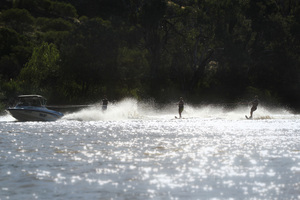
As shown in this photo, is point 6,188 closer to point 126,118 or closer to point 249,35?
point 126,118

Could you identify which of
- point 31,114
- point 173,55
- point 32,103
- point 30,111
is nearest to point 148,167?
point 30,111

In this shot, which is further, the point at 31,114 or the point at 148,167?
the point at 31,114

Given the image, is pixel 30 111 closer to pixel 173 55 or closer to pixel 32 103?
pixel 32 103

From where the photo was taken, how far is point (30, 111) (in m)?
39.7

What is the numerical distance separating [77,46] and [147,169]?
4822 cm

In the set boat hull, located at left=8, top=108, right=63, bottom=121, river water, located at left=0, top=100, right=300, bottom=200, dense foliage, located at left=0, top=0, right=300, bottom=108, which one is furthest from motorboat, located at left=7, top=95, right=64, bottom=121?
dense foliage, located at left=0, top=0, right=300, bottom=108

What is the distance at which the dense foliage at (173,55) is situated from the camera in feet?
204

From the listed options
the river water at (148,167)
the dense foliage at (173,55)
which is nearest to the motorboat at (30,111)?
the river water at (148,167)

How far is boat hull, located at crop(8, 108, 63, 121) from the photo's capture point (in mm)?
39438

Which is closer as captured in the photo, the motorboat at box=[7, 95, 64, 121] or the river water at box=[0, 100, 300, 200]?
the river water at box=[0, 100, 300, 200]

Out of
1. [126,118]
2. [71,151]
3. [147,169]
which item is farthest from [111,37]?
[147,169]

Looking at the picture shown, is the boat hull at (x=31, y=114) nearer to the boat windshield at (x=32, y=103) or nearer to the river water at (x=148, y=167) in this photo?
the boat windshield at (x=32, y=103)

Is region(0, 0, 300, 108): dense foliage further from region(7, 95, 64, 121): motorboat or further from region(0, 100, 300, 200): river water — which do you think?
region(0, 100, 300, 200): river water

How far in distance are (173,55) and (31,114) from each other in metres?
36.1
